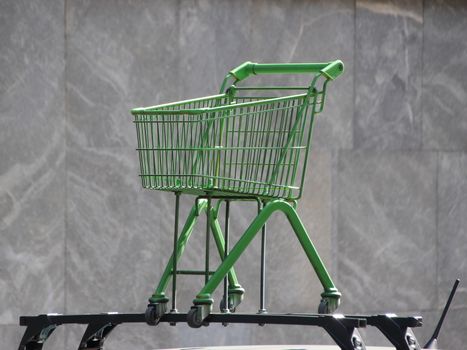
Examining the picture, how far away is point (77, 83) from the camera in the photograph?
27.6 ft

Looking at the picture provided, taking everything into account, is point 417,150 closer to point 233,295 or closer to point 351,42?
point 351,42

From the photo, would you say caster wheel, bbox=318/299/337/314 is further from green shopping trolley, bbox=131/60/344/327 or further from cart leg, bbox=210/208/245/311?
cart leg, bbox=210/208/245/311

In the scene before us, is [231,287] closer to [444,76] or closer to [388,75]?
[388,75]

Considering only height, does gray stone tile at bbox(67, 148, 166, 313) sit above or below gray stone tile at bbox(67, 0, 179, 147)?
below

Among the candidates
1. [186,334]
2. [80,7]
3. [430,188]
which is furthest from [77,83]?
[430,188]

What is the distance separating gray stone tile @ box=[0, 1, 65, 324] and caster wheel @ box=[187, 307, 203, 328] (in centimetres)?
263

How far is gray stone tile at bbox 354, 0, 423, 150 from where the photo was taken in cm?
973

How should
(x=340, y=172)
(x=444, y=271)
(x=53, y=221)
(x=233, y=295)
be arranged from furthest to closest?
1. (x=444, y=271)
2. (x=340, y=172)
3. (x=53, y=221)
4. (x=233, y=295)

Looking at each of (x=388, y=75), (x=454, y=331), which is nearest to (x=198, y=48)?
(x=388, y=75)

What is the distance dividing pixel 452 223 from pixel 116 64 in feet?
10.4

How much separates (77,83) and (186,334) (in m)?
1.81

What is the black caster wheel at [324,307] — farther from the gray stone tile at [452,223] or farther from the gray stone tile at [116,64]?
the gray stone tile at [452,223]

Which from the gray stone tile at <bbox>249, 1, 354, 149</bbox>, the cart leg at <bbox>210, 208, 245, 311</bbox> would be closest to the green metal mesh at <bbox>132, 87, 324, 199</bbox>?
the cart leg at <bbox>210, 208, 245, 311</bbox>

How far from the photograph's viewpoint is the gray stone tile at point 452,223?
10234 millimetres
